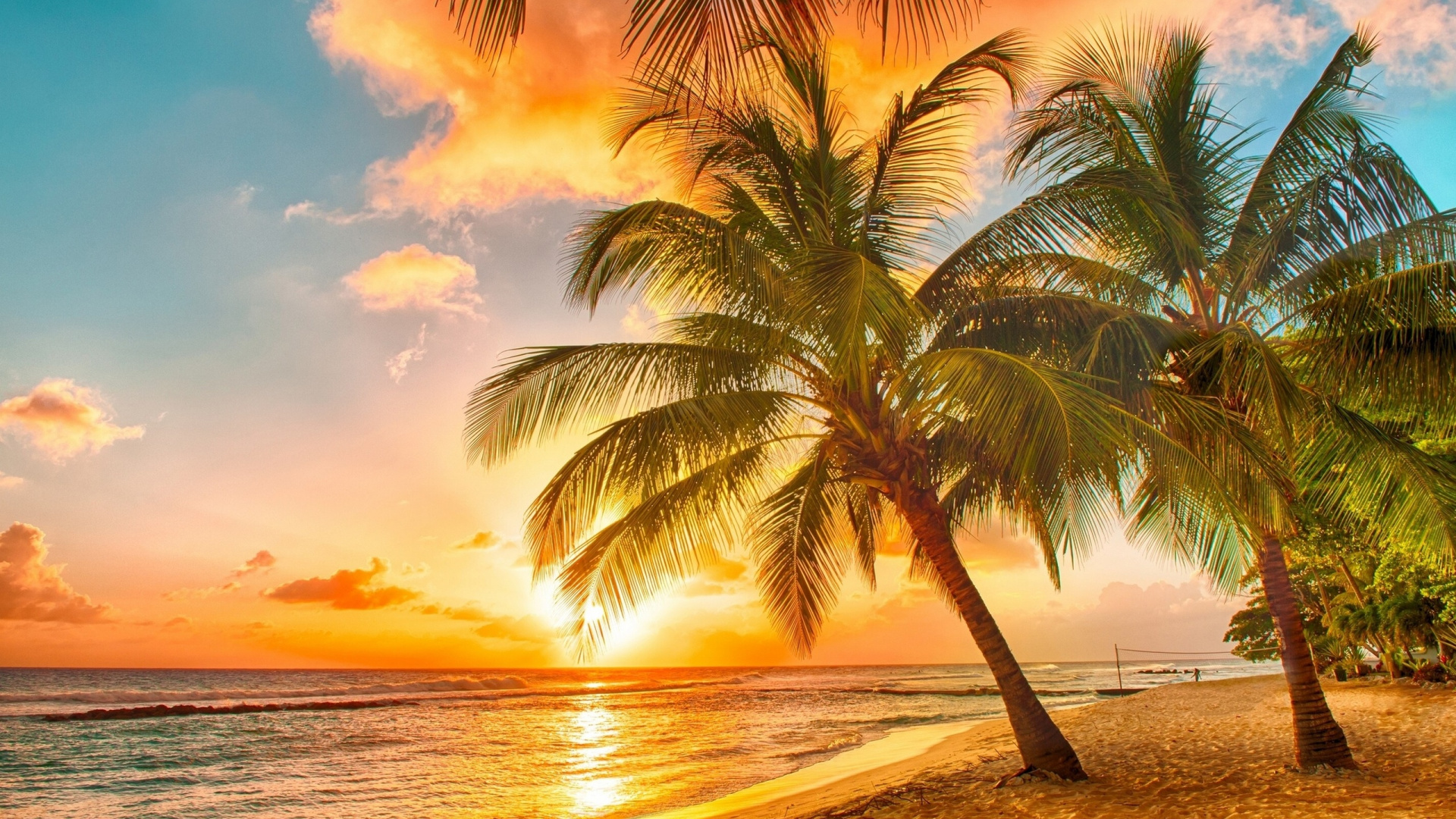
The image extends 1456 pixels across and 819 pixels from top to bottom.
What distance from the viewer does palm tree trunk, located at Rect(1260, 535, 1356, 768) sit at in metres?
6.11

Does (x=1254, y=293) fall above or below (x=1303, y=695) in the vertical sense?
above

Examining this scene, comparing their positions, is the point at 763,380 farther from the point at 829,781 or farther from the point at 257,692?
the point at 257,692

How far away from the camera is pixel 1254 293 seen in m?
7.21

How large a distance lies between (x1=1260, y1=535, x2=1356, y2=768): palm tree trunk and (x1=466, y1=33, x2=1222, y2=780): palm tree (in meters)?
1.48

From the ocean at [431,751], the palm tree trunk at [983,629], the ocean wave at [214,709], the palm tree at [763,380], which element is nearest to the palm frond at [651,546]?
the palm tree at [763,380]

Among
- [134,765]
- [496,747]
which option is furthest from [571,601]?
[134,765]

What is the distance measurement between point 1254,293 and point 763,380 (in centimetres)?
493

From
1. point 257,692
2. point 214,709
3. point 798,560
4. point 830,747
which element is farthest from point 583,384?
point 257,692

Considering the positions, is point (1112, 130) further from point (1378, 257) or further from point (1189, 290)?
point (1378, 257)

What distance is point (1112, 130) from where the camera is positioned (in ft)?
24.3

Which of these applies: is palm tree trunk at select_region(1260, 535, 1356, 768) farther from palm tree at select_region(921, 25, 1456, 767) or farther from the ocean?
the ocean

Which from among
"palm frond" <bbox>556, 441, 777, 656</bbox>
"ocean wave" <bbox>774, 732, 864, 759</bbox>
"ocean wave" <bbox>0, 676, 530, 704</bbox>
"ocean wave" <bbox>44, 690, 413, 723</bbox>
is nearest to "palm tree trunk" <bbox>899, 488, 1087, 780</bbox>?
"palm frond" <bbox>556, 441, 777, 656</bbox>

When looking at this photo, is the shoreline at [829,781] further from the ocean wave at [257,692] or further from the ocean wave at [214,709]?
the ocean wave at [257,692]

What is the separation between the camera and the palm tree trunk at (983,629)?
6289mm
